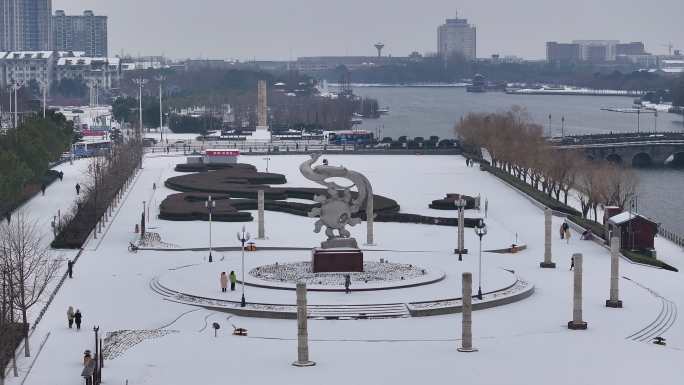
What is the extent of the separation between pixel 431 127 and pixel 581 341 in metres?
91.9

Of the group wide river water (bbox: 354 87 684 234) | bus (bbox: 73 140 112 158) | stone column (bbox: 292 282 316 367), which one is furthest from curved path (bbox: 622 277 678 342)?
bus (bbox: 73 140 112 158)

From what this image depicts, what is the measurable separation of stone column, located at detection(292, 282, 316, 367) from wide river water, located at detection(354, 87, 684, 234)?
86.4 ft

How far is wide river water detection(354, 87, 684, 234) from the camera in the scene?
2379 inches

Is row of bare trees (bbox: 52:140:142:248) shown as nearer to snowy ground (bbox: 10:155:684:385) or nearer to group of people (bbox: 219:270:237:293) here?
snowy ground (bbox: 10:155:684:385)

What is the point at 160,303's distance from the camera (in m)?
32.7

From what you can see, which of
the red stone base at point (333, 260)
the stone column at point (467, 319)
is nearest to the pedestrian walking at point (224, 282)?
the red stone base at point (333, 260)

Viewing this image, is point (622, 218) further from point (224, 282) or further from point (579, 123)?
point (579, 123)

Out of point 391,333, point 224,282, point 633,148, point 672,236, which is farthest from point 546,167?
point 391,333

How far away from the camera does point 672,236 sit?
153 ft

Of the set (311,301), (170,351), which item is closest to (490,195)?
(311,301)

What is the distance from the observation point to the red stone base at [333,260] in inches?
1374

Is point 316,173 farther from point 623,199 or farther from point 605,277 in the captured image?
point 623,199

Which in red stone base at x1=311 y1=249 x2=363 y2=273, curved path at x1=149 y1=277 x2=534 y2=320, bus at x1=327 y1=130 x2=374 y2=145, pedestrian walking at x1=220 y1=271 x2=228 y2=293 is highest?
bus at x1=327 y1=130 x2=374 y2=145

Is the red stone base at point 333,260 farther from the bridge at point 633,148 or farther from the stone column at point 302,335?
the bridge at point 633,148
